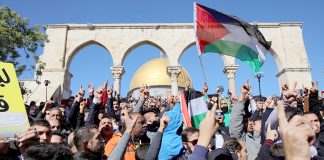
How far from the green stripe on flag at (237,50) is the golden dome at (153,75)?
110ft

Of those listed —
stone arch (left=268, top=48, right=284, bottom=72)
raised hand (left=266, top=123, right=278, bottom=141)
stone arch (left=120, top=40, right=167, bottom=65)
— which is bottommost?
raised hand (left=266, top=123, right=278, bottom=141)

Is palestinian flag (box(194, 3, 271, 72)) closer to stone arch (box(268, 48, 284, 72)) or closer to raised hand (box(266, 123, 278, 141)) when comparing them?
raised hand (box(266, 123, 278, 141))

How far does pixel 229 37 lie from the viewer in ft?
21.8

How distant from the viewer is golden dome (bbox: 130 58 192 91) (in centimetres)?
4229

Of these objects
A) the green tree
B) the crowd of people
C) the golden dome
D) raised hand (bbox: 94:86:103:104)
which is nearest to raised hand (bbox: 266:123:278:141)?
the crowd of people

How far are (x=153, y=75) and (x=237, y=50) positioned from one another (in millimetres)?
→ 36692

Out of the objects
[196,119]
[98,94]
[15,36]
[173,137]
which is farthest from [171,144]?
[15,36]

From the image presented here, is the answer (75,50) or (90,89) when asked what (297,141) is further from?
(75,50)

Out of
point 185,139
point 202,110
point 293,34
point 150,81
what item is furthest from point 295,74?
point 185,139

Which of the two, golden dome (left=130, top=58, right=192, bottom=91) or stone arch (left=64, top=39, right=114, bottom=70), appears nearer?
stone arch (left=64, top=39, right=114, bottom=70)

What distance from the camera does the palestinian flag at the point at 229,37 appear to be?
6531 mm

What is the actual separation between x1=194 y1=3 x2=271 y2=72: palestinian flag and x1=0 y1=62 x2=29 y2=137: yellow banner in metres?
3.97

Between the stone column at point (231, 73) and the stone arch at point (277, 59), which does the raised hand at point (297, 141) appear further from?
the stone arch at point (277, 59)

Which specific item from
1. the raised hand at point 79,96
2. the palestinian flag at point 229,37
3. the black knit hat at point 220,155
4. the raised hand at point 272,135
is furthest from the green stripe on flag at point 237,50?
the black knit hat at point 220,155
